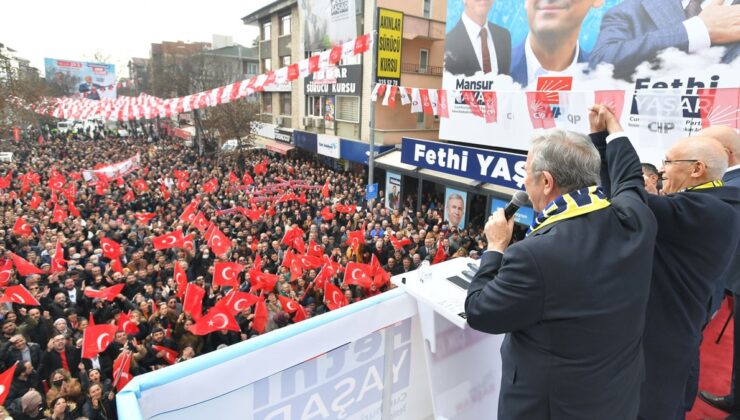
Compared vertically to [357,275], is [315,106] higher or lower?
higher

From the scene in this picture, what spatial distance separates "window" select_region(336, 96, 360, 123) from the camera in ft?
81.1

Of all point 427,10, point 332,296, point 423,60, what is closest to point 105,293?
point 332,296

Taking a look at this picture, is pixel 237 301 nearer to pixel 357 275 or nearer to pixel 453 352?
pixel 357 275

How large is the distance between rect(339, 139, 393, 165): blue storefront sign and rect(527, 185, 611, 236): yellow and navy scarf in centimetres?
2013

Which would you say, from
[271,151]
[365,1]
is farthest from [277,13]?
[365,1]

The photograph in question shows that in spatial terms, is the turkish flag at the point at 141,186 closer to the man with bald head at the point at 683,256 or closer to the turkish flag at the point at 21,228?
the turkish flag at the point at 21,228

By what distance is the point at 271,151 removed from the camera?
3281 cm

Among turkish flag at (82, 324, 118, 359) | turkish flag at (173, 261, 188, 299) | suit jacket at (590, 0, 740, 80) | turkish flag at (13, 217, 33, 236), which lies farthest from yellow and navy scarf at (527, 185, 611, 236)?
turkish flag at (13, 217, 33, 236)

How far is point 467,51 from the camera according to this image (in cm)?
1761

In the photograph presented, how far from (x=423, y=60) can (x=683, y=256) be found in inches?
926

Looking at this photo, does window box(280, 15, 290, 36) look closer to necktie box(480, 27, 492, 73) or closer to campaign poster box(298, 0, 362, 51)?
campaign poster box(298, 0, 362, 51)

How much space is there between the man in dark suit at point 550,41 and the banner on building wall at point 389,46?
244 inches

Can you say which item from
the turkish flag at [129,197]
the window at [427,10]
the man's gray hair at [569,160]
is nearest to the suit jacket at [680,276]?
the man's gray hair at [569,160]

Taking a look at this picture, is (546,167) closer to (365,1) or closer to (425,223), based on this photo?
(425,223)
